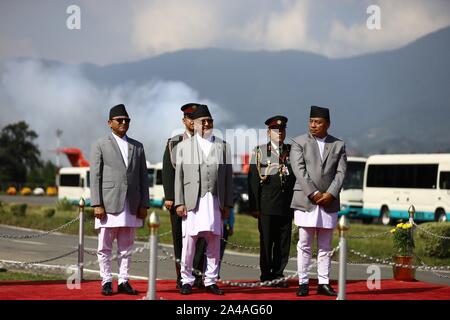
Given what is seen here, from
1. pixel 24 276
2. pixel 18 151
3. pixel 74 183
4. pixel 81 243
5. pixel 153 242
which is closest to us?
pixel 153 242

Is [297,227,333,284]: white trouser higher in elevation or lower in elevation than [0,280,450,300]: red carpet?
higher

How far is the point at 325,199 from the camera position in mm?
11852

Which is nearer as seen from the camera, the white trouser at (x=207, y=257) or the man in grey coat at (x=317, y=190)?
the white trouser at (x=207, y=257)

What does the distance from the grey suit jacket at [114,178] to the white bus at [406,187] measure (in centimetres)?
2603

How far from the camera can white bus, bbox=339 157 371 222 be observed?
142 feet

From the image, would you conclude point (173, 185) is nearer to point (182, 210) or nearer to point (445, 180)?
point (182, 210)

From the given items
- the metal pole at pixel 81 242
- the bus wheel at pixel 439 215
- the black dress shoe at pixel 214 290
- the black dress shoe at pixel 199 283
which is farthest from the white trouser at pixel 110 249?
the bus wheel at pixel 439 215

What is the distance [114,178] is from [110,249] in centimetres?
86

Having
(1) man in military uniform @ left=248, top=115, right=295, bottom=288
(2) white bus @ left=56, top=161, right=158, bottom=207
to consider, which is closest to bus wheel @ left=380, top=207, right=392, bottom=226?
(2) white bus @ left=56, top=161, right=158, bottom=207

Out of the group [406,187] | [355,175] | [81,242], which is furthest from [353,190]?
[81,242]

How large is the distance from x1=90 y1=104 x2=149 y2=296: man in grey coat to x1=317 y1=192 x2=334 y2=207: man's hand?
211 cm

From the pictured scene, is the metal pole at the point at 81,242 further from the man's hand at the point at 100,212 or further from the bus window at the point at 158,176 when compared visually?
the bus window at the point at 158,176

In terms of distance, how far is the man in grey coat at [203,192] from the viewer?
1174 cm

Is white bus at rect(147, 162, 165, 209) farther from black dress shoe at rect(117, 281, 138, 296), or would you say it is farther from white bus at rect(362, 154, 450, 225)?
black dress shoe at rect(117, 281, 138, 296)
